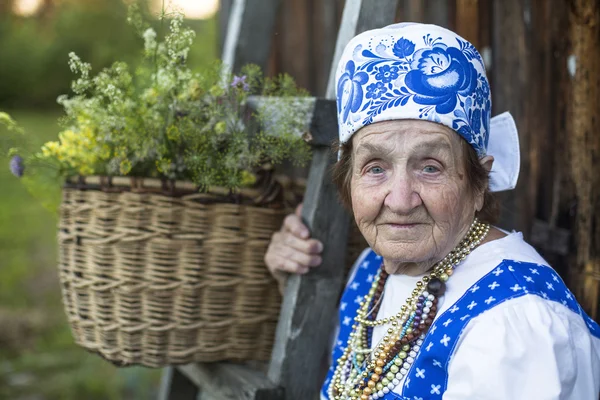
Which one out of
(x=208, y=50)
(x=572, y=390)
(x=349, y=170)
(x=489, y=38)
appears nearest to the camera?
(x=572, y=390)

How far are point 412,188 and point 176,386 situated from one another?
5.13ft

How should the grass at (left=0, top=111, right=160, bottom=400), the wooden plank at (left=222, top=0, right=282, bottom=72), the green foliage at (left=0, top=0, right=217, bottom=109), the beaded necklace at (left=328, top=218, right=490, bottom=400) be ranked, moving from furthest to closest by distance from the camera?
the green foliage at (left=0, top=0, right=217, bottom=109) < the grass at (left=0, top=111, right=160, bottom=400) < the wooden plank at (left=222, top=0, right=282, bottom=72) < the beaded necklace at (left=328, top=218, right=490, bottom=400)

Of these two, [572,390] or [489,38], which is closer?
[572,390]

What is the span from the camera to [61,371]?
5.00m

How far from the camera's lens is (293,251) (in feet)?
6.66

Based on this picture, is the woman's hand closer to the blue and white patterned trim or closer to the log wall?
the blue and white patterned trim

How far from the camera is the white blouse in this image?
138 centimetres

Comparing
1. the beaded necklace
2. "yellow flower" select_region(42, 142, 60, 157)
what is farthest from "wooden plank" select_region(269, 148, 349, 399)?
"yellow flower" select_region(42, 142, 60, 157)

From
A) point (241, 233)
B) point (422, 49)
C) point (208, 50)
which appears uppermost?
point (208, 50)

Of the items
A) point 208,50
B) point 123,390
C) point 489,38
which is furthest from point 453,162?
point 208,50

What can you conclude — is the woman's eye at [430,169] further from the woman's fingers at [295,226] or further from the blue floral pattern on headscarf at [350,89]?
the woman's fingers at [295,226]

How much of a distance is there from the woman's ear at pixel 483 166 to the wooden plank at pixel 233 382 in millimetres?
796

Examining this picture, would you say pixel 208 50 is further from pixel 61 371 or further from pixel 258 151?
pixel 258 151

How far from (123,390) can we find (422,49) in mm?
3831
